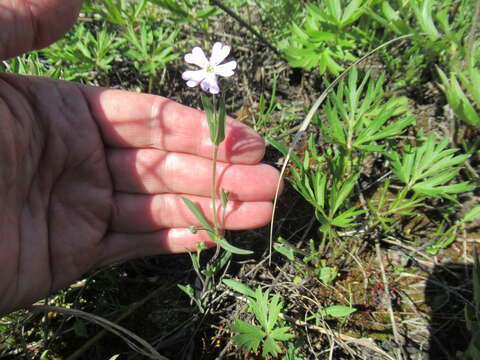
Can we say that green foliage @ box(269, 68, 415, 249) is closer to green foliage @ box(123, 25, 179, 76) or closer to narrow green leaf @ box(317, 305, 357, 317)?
narrow green leaf @ box(317, 305, 357, 317)

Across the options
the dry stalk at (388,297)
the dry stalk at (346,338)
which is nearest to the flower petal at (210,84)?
the dry stalk at (346,338)

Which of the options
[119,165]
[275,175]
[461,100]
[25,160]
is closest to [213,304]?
[275,175]

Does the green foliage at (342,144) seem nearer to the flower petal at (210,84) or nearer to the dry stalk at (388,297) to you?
the dry stalk at (388,297)

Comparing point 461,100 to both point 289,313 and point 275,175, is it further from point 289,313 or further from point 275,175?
point 289,313

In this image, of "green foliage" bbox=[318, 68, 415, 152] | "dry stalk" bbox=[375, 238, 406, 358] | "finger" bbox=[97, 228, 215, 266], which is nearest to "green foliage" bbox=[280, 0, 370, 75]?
"green foliage" bbox=[318, 68, 415, 152]

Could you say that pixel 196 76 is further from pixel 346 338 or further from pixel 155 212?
pixel 346 338

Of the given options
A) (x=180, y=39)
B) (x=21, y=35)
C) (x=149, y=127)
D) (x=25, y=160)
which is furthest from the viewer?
(x=180, y=39)

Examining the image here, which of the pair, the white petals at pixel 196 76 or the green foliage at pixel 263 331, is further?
the white petals at pixel 196 76

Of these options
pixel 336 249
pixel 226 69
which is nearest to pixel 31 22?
pixel 226 69

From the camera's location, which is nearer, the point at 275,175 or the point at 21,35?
the point at 21,35
